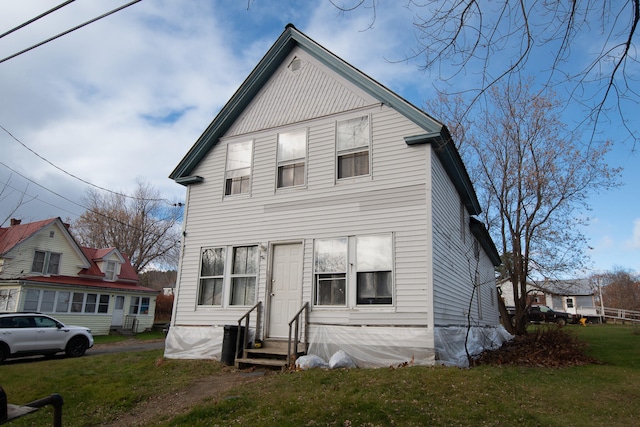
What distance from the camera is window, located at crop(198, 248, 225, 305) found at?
39.1 feet

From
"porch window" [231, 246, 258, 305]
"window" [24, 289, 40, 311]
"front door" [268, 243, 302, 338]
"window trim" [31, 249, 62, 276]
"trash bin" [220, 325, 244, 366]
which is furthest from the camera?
"window trim" [31, 249, 62, 276]

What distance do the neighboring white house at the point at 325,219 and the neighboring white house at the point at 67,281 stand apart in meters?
16.0

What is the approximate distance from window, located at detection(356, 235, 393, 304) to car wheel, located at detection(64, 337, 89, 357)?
11.7 m

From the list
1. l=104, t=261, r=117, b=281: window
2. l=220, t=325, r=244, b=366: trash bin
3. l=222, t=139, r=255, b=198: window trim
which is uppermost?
l=222, t=139, r=255, b=198: window trim

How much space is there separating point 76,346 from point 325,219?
447 inches

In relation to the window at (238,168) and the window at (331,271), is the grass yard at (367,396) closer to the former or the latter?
the window at (331,271)

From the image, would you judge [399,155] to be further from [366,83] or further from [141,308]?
[141,308]

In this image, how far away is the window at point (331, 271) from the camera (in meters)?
10.2

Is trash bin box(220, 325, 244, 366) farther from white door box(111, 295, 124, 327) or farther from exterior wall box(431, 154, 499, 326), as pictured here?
white door box(111, 295, 124, 327)

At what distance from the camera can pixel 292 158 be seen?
1180cm

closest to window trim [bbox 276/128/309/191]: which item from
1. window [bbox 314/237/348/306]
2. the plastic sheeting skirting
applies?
window [bbox 314/237/348/306]

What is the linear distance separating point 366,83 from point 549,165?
37.2ft

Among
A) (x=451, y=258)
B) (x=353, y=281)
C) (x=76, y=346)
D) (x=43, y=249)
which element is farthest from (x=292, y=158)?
(x=43, y=249)

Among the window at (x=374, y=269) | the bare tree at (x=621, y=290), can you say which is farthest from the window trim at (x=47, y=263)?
the bare tree at (x=621, y=290)
